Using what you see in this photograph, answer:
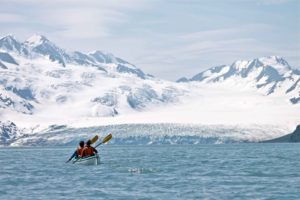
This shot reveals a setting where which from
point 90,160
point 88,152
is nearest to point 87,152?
point 88,152

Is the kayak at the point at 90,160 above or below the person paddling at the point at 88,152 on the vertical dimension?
below

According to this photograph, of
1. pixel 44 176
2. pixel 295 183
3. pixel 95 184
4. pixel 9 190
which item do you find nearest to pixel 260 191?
pixel 295 183

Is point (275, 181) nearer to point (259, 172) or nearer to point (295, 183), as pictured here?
point (295, 183)

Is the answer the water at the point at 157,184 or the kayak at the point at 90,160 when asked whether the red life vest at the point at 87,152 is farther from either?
the water at the point at 157,184

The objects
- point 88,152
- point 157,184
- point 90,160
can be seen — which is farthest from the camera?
point 88,152

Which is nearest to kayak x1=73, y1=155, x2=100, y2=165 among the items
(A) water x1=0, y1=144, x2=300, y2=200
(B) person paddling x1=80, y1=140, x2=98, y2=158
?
(B) person paddling x1=80, y1=140, x2=98, y2=158

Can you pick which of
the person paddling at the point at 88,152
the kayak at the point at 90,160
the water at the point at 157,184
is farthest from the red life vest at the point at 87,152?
the water at the point at 157,184

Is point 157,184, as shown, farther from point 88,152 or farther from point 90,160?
point 88,152

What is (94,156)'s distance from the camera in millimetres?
79812

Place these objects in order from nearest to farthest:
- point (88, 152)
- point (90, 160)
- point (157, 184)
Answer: point (157, 184) → point (90, 160) → point (88, 152)

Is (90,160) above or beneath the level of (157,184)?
above

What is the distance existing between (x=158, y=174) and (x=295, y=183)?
14248mm

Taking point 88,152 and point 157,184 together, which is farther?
point 88,152

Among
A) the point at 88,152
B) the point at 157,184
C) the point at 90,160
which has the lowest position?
the point at 157,184
